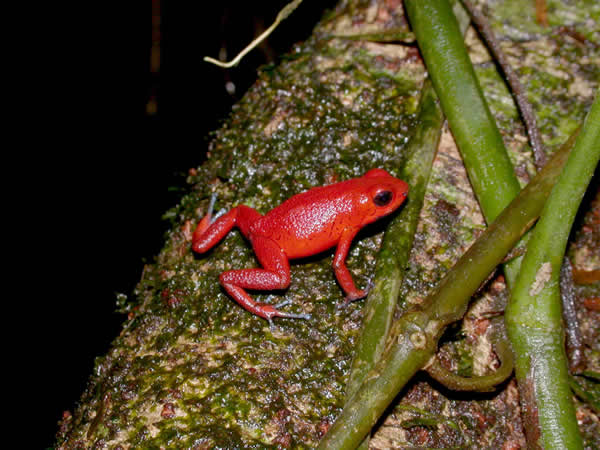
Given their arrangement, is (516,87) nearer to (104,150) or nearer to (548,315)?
(548,315)

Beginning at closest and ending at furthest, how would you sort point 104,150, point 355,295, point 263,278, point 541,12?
point 355,295
point 263,278
point 541,12
point 104,150

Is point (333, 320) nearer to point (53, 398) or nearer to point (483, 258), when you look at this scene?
point (483, 258)

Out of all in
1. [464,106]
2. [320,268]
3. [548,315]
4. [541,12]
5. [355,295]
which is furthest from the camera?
[541,12]

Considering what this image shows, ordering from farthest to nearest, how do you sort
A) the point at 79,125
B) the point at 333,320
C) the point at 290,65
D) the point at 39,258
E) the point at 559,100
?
the point at 79,125, the point at 39,258, the point at 290,65, the point at 559,100, the point at 333,320

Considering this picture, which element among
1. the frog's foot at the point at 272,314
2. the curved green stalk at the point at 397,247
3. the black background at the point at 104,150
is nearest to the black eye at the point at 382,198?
the curved green stalk at the point at 397,247

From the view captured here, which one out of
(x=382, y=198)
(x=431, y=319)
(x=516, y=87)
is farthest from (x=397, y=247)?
(x=516, y=87)

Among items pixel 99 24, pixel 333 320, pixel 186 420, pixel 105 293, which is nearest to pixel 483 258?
pixel 333 320
